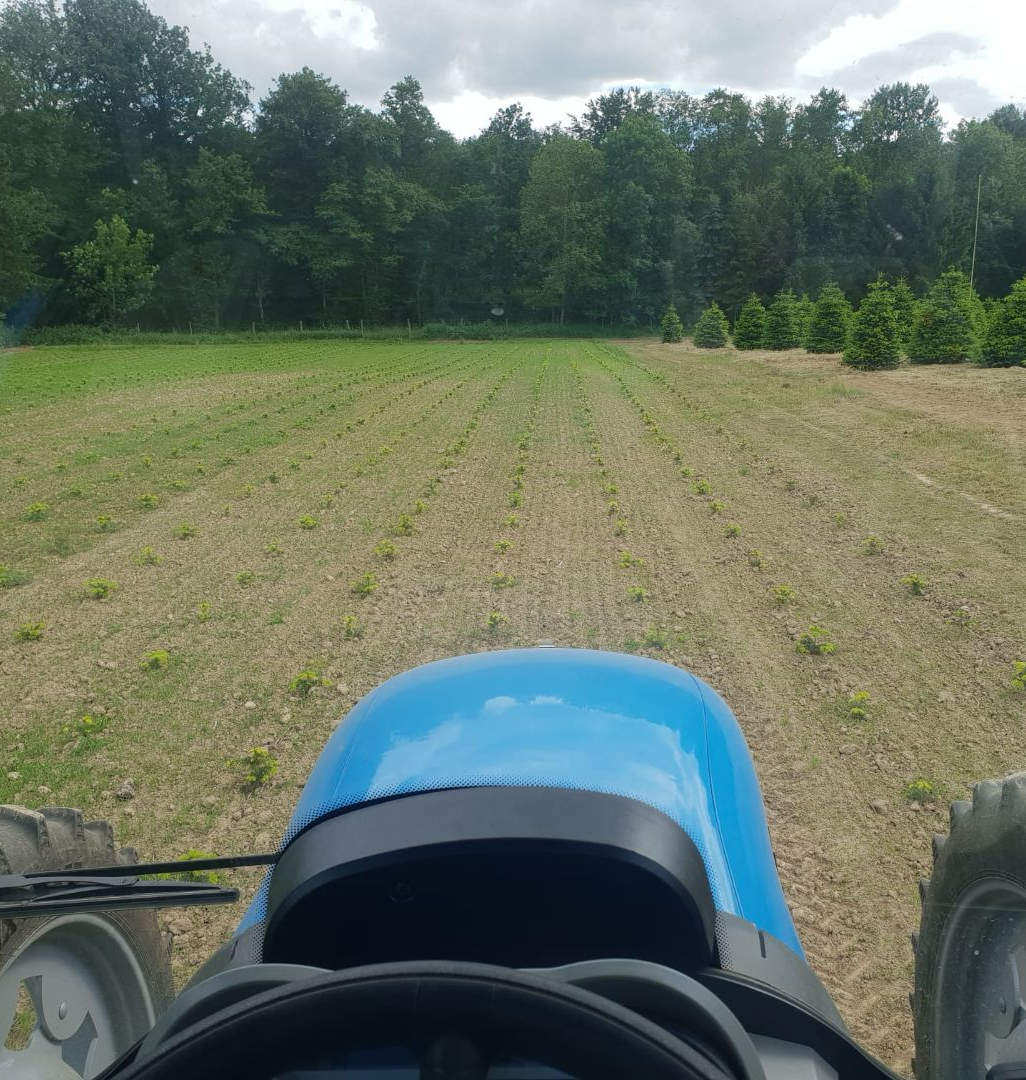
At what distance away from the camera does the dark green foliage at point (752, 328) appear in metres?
33.1

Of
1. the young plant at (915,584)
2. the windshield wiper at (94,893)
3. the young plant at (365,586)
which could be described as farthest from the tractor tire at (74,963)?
the young plant at (915,584)

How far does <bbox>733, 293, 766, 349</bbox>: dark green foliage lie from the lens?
33.1 m

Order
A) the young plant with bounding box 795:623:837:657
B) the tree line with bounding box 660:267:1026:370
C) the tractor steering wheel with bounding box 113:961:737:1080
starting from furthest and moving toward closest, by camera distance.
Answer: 1. the tree line with bounding box 660:267:1026:370
2. the young plant with bounding box 795:623:837:657
3. the tractor steering wheel with bounding box 113:961:737:1080

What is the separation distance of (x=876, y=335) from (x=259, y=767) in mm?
20921

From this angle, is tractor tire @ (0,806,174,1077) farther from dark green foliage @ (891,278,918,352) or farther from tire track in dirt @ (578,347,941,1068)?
dark green foliage @ (891,278,918,352)

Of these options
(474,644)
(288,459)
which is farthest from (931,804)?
(288,459)

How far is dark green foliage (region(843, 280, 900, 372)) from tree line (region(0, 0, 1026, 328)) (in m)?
2.92

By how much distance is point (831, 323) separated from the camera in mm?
27594

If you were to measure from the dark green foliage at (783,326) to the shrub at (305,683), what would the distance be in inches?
1151

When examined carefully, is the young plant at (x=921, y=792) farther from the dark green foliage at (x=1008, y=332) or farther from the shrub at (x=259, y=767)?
the dark green foliage at (x=1008, y=332)

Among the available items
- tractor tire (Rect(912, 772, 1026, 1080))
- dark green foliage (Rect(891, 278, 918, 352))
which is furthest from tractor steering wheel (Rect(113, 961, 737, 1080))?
dark green foliage (Rect(891, 278, 918, 352))

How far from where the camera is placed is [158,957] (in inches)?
96.4

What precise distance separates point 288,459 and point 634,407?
314 inches

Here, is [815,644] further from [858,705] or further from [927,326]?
[927,326]
